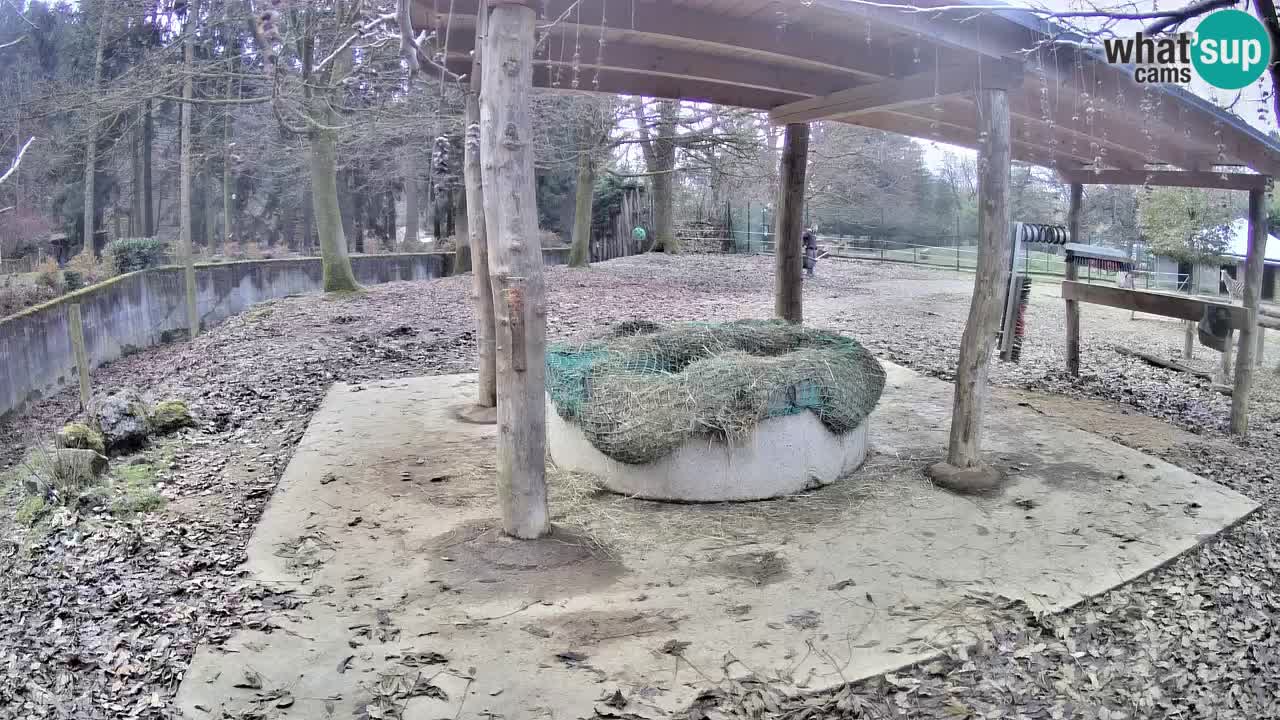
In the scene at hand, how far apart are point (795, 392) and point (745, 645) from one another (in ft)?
7.34

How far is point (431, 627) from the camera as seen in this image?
404 cm

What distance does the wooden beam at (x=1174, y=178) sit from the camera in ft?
26.7

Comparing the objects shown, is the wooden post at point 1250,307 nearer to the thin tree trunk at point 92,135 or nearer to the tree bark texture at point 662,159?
the tree bark texture at point 662,159

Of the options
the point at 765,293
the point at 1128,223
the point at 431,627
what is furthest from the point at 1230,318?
the point at 1128,223

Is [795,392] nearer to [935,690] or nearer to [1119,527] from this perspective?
[1119,527]

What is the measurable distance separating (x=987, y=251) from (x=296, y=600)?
479 centimetres

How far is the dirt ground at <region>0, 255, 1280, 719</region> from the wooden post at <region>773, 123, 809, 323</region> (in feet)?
7.81

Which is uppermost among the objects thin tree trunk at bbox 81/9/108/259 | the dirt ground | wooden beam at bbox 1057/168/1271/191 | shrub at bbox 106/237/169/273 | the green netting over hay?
thin tree trunk at bbox 81/9/108/259

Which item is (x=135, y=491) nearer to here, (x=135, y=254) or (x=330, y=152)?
(x=330, y=152)

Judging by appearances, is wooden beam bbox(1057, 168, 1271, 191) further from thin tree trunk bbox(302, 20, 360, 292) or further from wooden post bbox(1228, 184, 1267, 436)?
thin tree trunk bbox(302, 20, 360, 292)

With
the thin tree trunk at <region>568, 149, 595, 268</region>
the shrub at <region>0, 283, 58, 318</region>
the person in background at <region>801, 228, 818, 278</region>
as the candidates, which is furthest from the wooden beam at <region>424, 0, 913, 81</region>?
the person in background at <region>801, 228, 818, 278</region>

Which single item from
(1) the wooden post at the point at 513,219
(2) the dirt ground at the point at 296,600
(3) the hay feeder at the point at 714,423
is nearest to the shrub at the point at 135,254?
(2) the dirt ground at the point at 296,600

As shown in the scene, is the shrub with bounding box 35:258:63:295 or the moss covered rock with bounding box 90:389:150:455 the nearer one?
the moss covered rock with bounding box 90:389:150:455

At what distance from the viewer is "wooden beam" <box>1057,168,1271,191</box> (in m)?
8.12
